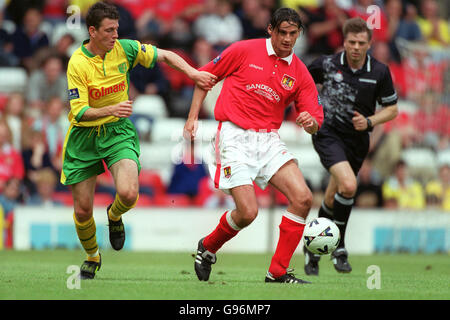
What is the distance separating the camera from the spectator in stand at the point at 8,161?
15.4 metres

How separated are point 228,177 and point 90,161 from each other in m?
1.48

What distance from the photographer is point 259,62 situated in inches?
334

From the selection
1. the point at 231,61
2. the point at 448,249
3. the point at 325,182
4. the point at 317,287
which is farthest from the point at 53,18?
the point at 317,287

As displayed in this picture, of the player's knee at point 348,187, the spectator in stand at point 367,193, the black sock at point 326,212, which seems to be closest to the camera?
the player's knee at point 348,187

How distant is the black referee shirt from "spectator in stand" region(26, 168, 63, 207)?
6.73m

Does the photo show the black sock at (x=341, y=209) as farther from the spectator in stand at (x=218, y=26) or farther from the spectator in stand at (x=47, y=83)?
the spectator in stand at (x=218, y=26)

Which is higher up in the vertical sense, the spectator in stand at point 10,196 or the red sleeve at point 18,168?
the red sleeve at point 18,168

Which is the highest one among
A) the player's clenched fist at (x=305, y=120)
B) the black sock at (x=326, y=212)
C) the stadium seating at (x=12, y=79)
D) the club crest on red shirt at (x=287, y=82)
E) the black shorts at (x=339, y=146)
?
the club crest on red shirt at (x=287, y=82)

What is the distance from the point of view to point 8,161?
15.5 m

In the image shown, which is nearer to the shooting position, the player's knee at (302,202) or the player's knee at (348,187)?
the player's knee at (302,202)

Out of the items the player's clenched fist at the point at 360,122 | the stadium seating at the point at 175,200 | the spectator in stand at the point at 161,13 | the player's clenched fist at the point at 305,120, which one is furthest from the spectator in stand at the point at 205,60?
the player's clenched fist at the point at 305,120

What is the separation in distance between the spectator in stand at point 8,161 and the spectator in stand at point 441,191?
7.99 m

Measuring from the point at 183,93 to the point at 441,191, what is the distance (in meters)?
5.66
